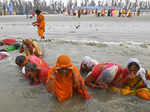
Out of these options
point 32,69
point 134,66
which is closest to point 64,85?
point 32,69

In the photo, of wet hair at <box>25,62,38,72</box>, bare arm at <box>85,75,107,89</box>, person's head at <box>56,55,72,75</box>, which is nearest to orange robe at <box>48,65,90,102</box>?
person's head at <box>56,55,72,75</box>

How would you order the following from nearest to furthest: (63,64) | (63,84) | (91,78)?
(63,64), (63,84), (91,78)

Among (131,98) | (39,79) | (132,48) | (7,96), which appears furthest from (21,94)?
(132,48)

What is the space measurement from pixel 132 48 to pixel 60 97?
4514 mm

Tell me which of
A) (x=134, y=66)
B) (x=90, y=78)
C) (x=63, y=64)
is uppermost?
(x=63, y=64)

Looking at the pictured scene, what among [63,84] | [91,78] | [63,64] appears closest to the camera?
[63,64]

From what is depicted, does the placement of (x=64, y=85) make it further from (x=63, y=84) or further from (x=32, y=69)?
(x=32, y=69)

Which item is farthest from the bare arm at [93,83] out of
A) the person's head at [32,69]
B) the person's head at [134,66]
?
the person's head at [32,69]

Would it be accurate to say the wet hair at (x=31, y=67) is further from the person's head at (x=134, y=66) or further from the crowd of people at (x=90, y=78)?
the person's head at (x=134, y=66)

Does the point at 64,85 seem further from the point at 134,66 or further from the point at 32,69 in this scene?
the point at 134,66

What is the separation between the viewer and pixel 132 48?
642cm

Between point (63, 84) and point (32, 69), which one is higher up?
point (32, 69)

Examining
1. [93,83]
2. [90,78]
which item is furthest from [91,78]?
[93,83]

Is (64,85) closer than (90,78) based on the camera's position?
Yes
